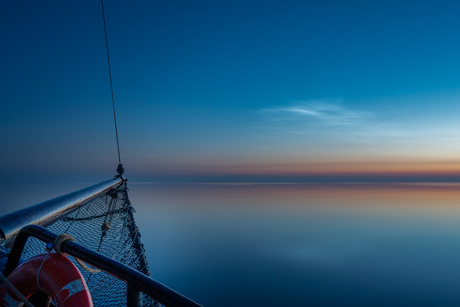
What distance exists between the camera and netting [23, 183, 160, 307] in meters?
3.79

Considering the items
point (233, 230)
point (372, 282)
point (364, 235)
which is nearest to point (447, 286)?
point (372, 282)

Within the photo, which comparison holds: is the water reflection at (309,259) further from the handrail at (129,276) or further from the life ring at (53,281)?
the handrail at (129,276)

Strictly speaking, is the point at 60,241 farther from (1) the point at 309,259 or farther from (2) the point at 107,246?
(1) the point at 309,259

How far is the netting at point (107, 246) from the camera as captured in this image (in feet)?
12.5

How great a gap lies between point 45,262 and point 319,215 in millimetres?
23161

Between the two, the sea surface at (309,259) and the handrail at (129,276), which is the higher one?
the handrail at (129,276)

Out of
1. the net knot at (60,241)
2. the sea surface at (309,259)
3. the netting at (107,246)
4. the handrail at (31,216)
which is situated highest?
the handrail at (31,216)

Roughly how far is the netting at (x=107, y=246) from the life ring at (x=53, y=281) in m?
1.61

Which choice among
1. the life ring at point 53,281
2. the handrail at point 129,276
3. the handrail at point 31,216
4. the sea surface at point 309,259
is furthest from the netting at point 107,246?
the sea surface at point 309,259

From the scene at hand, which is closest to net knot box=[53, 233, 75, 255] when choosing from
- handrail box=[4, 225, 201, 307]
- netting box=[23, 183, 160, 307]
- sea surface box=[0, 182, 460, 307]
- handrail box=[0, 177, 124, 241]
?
handrail box=[4, 225, 201, 307]

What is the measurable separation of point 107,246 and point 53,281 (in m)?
5.69

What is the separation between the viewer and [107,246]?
6348mm

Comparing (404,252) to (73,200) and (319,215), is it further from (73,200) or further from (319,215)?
(73,200)

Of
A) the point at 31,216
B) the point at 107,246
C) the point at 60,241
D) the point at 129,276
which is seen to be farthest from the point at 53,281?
the point at 107,246
